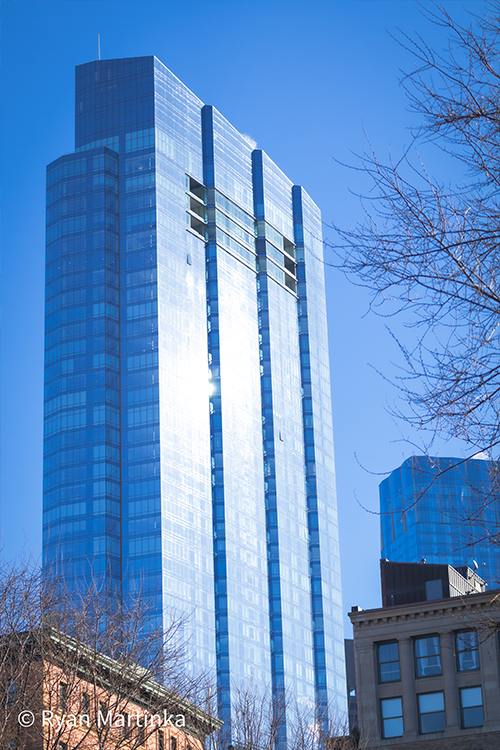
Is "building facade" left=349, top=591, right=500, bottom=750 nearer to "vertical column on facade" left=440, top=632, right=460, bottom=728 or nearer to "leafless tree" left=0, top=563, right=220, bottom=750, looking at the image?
"vertical column on facade" left=440, top=632, right=460, bottom=728

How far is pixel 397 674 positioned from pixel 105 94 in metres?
141

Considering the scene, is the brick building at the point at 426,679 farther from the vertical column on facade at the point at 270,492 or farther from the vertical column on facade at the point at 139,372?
the vertical column on facade at the point at 270,492

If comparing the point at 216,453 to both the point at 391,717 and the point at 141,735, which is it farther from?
the point at 141,735

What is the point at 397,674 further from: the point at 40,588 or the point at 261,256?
the point at 261,256

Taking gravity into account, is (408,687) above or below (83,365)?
below

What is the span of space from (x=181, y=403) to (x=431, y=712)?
350ft

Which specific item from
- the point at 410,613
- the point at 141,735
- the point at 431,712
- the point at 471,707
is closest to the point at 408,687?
the point at 431,712

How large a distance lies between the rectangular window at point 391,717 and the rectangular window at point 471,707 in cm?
364

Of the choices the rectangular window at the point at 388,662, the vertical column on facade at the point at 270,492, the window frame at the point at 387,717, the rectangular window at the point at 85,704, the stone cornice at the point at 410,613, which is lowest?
the rectangular window at the point at 85,704

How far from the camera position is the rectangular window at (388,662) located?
66.1 meters

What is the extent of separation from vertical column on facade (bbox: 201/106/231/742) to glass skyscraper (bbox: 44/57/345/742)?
0.25 meters

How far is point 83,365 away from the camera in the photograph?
544ft

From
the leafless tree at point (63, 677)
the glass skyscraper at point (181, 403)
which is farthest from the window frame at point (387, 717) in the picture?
the glass skyscraper at point (181, 403)

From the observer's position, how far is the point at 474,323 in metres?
14.9
